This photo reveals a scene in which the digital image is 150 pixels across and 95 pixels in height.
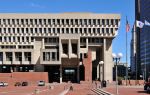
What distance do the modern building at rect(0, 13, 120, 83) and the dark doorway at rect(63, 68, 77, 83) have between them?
493cm

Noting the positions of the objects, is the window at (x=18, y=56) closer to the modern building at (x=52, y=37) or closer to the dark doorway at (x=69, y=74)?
the modern building at (x=52, y=37)

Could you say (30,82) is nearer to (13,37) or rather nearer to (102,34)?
(13,37)

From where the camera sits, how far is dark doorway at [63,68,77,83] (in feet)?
476

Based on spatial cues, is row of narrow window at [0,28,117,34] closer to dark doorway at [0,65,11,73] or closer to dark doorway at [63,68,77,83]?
dark doorway at [0,65,11,73]

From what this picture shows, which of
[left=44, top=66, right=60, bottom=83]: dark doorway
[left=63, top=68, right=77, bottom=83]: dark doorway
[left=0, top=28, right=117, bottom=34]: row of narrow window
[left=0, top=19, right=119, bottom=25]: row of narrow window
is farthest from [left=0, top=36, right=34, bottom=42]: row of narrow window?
[left=63, top=68, right=77, bottom=83]: dark doorway

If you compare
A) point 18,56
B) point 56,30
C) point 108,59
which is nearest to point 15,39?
point 18,56

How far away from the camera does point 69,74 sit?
145500 millimetres

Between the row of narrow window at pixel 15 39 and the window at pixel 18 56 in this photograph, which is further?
the row of narrow window at pixel 15 39

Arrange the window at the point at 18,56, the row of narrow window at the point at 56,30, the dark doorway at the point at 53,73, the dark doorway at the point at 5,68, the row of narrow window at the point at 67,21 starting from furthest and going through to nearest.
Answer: the dark doorway at the point at 5,68, the dark doorway at the point at 53,73, the row of narrow window at the point at 56,30, the row of narrow window at the point at 67,21, the window at the point at 18,56

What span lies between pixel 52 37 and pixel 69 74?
1614cm

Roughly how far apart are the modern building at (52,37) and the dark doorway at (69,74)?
493 centimetres

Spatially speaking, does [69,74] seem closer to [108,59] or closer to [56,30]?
[108,59]

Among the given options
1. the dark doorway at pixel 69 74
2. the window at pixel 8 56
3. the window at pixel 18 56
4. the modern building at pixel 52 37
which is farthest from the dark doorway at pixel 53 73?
the window at pixel 8 56

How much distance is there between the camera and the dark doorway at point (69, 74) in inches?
5707
